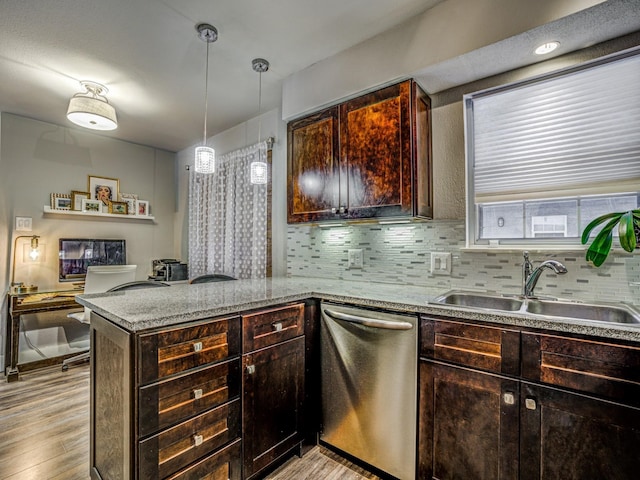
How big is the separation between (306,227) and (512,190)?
151cm

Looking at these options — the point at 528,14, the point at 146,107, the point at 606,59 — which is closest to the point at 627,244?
the point at 606,59

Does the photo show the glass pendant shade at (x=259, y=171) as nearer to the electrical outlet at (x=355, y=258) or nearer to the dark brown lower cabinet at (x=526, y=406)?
the electrical outlet at (x=355, y=258)

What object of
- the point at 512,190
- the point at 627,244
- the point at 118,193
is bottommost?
the point at 627,244

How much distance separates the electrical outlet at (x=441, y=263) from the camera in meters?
1.90

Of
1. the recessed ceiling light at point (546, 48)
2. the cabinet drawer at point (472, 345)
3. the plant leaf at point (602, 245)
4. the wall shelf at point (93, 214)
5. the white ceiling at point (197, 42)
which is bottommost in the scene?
the cabinet drawer at point (472, 345)

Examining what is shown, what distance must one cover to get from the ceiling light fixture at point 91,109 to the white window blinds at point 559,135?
2690 millimetres

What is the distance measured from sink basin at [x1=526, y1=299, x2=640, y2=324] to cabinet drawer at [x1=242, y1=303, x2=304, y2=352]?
45.7 inches

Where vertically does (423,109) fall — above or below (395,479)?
above

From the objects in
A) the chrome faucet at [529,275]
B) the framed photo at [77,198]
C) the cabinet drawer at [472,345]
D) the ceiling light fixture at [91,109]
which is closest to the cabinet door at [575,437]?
the cabinet drawer at [472,345]

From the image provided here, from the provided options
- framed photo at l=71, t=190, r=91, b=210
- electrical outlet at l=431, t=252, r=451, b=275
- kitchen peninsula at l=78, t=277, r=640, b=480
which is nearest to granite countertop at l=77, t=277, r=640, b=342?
kitchen peninsula at l=78, t=277, r=640, b=480

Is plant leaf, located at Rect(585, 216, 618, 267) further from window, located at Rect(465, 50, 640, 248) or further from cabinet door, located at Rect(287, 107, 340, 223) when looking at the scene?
cabinet door, located at Rect(287, 107, 340, 223)

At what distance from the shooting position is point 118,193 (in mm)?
3822

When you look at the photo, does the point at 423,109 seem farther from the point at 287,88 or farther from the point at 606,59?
the point at 287,88

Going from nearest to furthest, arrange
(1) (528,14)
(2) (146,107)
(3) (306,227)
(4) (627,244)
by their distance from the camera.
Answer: (4) (627,244), (1) (528,14), (3) (306,227), (2) (146,107)
